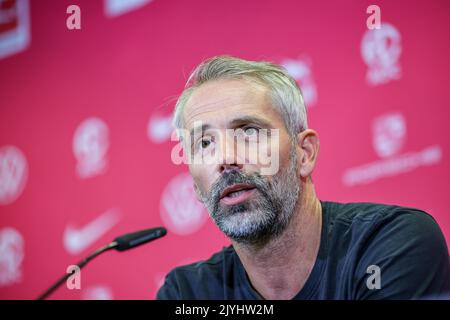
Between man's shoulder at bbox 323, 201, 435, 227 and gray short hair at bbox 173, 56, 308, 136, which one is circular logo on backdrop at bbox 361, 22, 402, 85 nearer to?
gray short hair at bbox 173, 56, 308, 136

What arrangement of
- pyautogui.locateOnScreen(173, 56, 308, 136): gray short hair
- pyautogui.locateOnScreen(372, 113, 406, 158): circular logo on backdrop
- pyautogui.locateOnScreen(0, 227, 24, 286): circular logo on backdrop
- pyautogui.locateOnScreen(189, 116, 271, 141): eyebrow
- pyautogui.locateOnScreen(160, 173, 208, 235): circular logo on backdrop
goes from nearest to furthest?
pyautogui.locateOnScreen(189, 116, 271, 141): eyebrow < pyautogui.locateOnScreen(173, 56, 308, 136): gray short hair < pyautogui.locateOnScreen(372, 113, 406, 158): circular logo on backdrop < pyautogui.locateOnScreen(160, 173, 208, 235): circular logo on backdrop < pyautogui.locateOnScreen(0, 227, 24, 286): circular logo on backdrop

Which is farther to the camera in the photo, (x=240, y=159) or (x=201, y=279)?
(x=201, y=279)

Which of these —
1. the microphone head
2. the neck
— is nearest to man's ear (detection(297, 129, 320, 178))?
the neck

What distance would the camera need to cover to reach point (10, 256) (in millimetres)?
3447

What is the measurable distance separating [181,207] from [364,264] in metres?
1.50

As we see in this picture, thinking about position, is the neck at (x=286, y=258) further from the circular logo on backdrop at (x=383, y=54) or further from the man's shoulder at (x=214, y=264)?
the circular logo on backdrop at (x=383, y=54)

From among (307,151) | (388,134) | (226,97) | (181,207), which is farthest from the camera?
(181,207)

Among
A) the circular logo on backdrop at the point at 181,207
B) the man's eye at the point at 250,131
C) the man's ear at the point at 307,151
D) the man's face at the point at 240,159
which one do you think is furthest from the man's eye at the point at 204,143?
the circular logo on backdrop at the point at 181,207

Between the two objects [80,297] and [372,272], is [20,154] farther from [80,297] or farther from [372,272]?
[372,272]

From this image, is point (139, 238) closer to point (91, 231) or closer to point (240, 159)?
point (240, 159)

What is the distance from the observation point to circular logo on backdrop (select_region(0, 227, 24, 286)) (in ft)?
11.3

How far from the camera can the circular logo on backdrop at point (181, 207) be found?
114 inches

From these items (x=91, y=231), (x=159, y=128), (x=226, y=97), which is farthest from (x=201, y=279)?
(x=91, y=231)

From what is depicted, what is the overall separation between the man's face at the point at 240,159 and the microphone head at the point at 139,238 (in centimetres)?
19
